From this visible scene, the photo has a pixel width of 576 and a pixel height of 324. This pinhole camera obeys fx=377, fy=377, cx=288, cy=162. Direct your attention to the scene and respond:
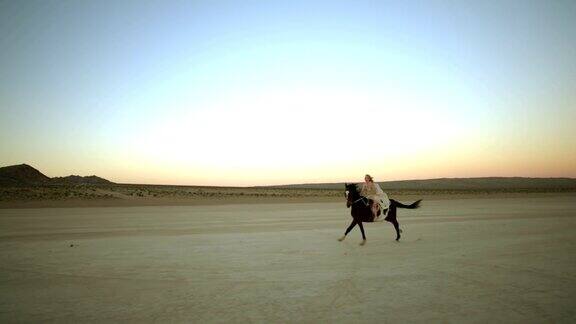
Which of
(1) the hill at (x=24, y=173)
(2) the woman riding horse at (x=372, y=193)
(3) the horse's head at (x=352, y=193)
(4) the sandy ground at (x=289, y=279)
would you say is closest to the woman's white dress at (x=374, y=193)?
(2) the woman riding horse at (x=372, y=193)

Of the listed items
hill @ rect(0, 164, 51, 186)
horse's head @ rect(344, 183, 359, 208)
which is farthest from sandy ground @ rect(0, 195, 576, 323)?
hill @ rect(0, 164, 51, 186)

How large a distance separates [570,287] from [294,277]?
4.71 metres

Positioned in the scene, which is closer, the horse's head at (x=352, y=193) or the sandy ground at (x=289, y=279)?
the sandy ground at (x=289, y=279)

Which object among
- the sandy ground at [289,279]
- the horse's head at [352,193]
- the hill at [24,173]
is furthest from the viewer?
the hill at [24,173]

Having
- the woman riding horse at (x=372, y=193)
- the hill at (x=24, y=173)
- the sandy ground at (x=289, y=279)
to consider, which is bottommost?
the sandy ground at (x=289, y=279)

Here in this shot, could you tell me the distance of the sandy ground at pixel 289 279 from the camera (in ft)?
17.0

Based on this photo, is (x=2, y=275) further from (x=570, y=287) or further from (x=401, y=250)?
(x=570, y=287)

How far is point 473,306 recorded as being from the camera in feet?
17.7

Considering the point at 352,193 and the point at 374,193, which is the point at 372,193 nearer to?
the point at 374,193

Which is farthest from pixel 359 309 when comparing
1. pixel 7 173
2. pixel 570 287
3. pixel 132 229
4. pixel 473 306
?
pixel 7 173

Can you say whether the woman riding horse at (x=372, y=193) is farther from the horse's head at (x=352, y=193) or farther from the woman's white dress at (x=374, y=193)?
the horse's head at (x=352, y=193)

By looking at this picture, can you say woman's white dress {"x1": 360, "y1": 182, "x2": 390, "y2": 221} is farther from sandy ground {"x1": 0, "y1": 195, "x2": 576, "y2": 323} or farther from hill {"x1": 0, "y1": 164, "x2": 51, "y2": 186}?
hill {"x1": 0, "y1": 164, "x2": 51, "y2": 186}

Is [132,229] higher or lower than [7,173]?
lower

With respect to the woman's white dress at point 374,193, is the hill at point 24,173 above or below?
above
